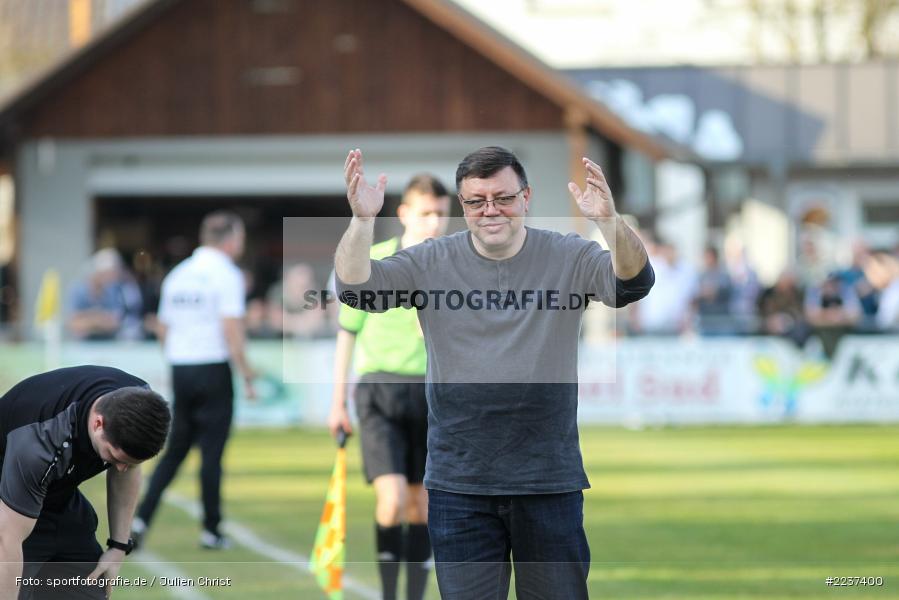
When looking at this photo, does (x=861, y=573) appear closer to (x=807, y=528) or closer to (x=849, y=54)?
(x=807, y=528)

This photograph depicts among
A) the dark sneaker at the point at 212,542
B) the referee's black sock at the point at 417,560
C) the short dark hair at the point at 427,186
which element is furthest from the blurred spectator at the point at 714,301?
the short dark hair at the point at 427,186

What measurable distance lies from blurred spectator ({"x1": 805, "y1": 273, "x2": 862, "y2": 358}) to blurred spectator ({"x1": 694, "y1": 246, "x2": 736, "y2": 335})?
1.07m

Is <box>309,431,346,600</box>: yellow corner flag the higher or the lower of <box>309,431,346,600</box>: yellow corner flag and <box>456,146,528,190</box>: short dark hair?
the lower

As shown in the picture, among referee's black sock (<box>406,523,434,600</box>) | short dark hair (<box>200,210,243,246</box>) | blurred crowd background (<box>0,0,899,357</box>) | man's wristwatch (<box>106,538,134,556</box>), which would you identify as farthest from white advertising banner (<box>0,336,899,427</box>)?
man's wristwatch (<box>106,538,134,556</box>)

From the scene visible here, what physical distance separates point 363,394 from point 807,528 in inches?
181

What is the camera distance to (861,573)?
382 inches

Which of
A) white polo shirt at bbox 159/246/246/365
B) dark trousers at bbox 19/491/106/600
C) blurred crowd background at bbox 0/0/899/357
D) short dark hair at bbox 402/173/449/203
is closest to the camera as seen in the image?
dark trousers at bbox 19/491/106/600

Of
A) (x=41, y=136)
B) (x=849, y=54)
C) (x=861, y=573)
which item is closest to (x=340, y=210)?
(x=41, y=136)

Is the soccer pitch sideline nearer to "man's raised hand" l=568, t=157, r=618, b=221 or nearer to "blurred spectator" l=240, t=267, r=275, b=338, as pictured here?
"blurred spectator" l=240, t=267, r=275, b=338

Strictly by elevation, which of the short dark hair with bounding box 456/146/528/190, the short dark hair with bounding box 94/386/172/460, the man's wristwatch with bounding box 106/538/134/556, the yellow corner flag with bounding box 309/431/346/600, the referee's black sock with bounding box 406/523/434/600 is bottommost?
the referee's black sock with bounding box 406/523/434/600

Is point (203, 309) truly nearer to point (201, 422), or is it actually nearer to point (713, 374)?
point (201, 422)

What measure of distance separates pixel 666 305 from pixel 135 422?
53.7ft

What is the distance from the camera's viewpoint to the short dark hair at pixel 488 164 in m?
5.54

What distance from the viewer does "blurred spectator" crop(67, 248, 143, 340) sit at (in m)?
21.3
